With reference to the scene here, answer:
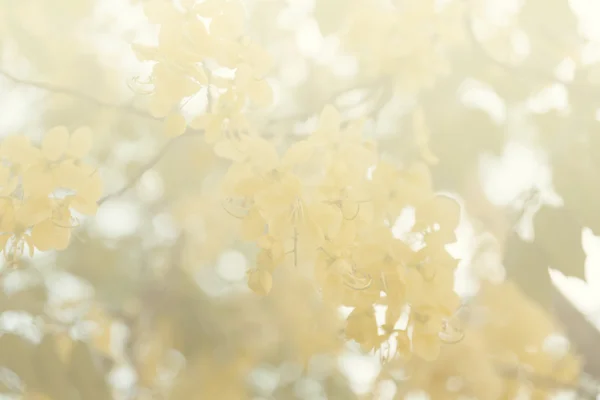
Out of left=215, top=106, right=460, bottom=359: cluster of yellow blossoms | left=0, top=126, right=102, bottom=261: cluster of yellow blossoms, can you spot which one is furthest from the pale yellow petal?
left=215, top=106, right=460, bottom=359: cluster of yellow blossoms

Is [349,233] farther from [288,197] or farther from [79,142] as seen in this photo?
[79,142]

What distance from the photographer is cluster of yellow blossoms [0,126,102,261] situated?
46cm

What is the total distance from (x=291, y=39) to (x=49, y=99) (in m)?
0.30

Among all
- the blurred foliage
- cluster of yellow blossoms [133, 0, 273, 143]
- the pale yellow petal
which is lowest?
the blurred foliage

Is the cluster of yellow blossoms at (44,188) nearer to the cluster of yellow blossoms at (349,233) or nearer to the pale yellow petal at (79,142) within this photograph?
the pale yellow petal at (79,142)

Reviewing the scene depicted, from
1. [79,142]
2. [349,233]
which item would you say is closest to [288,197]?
[349,233]

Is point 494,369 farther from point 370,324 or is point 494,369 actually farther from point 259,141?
point 259,141

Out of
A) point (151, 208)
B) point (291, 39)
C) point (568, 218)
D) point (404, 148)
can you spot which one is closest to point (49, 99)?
point (151, 208)

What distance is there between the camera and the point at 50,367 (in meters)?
0.54

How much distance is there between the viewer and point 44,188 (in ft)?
1.51

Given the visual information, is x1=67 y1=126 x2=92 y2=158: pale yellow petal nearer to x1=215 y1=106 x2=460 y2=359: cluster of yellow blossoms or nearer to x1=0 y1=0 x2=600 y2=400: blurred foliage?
x1=0 y1=0 x2=600 y2=400: blurred foliage

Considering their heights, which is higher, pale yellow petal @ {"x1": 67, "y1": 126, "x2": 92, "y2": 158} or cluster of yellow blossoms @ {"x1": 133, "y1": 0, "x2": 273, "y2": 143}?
cluster of yellow blossoms @ {"x1": 133, "y1": 0, "x2": 273, "y2": 143}

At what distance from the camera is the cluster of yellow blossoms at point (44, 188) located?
46 centimetres

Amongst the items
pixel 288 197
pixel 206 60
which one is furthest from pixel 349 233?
pixel 206 60
